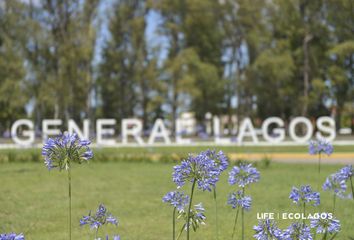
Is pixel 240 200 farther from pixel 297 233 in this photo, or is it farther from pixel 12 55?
pixel 12 55

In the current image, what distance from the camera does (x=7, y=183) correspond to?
12.0 metres

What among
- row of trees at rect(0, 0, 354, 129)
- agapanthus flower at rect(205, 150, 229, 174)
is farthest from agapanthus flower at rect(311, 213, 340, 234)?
row of trees at rect(0, 0, 354, 129)

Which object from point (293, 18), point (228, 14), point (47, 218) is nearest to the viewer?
point (47, 218)

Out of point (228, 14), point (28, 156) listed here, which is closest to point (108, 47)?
point (228, 14)

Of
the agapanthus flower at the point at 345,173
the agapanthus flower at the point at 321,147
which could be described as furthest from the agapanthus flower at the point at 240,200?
the agapanthus flower at the point at 321,147

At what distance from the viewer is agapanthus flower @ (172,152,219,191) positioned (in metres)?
3.41

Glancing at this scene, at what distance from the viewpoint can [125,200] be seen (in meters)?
9.53

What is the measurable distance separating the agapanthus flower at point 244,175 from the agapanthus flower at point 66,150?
4.19 ft

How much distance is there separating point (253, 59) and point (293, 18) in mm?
5613

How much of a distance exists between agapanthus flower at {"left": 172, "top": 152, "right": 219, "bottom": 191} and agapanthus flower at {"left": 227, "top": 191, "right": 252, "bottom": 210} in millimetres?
795

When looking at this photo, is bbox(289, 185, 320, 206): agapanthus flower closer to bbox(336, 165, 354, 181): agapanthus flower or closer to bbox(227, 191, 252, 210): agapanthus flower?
bbox(227, 191, 252, 210): agapanthus flower

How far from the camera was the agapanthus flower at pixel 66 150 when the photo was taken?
3.46 m

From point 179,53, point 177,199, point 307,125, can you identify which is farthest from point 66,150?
point 179,53

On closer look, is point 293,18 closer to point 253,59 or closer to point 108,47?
point 253,59
